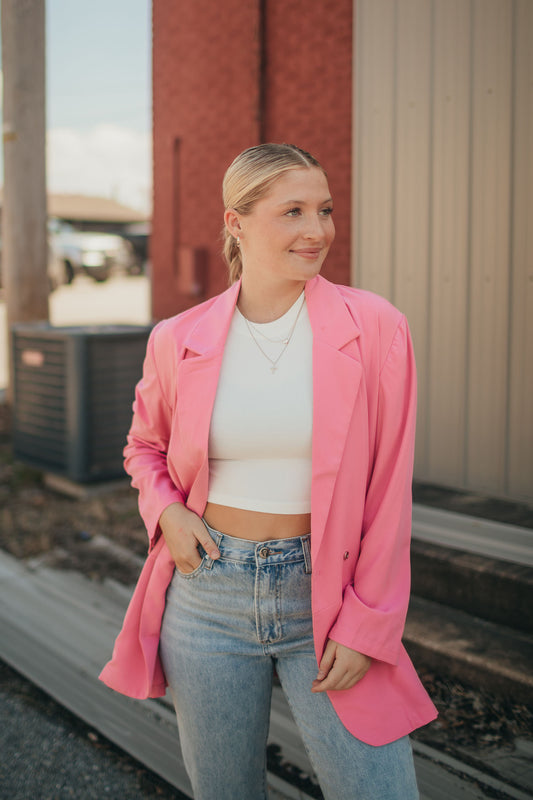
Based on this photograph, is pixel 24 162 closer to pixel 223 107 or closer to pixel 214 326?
pixel 223 107

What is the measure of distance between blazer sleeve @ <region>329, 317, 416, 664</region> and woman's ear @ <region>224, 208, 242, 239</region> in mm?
498

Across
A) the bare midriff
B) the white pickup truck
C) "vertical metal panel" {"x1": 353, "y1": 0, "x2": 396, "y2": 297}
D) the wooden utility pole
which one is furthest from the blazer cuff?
the white pickup truck

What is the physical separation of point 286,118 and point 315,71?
0.35 meters

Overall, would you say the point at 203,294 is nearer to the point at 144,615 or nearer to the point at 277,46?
the point at 277,46

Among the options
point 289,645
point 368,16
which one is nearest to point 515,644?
point 289,645

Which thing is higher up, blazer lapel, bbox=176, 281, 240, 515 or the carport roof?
the carport roof

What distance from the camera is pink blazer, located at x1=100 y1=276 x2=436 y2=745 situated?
175 cm

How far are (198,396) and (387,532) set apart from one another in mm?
550

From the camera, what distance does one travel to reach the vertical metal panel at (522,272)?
12.4 feet

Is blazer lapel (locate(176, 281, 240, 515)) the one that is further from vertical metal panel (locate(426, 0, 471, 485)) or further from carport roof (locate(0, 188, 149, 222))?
carport roof (locate(0, 188, 149, 222))

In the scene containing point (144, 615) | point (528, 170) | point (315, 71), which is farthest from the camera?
point (315, 71)

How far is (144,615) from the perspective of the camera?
2.00 metres

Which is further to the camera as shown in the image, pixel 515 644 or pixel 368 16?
pixel 368 16

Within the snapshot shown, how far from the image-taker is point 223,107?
566 cm
